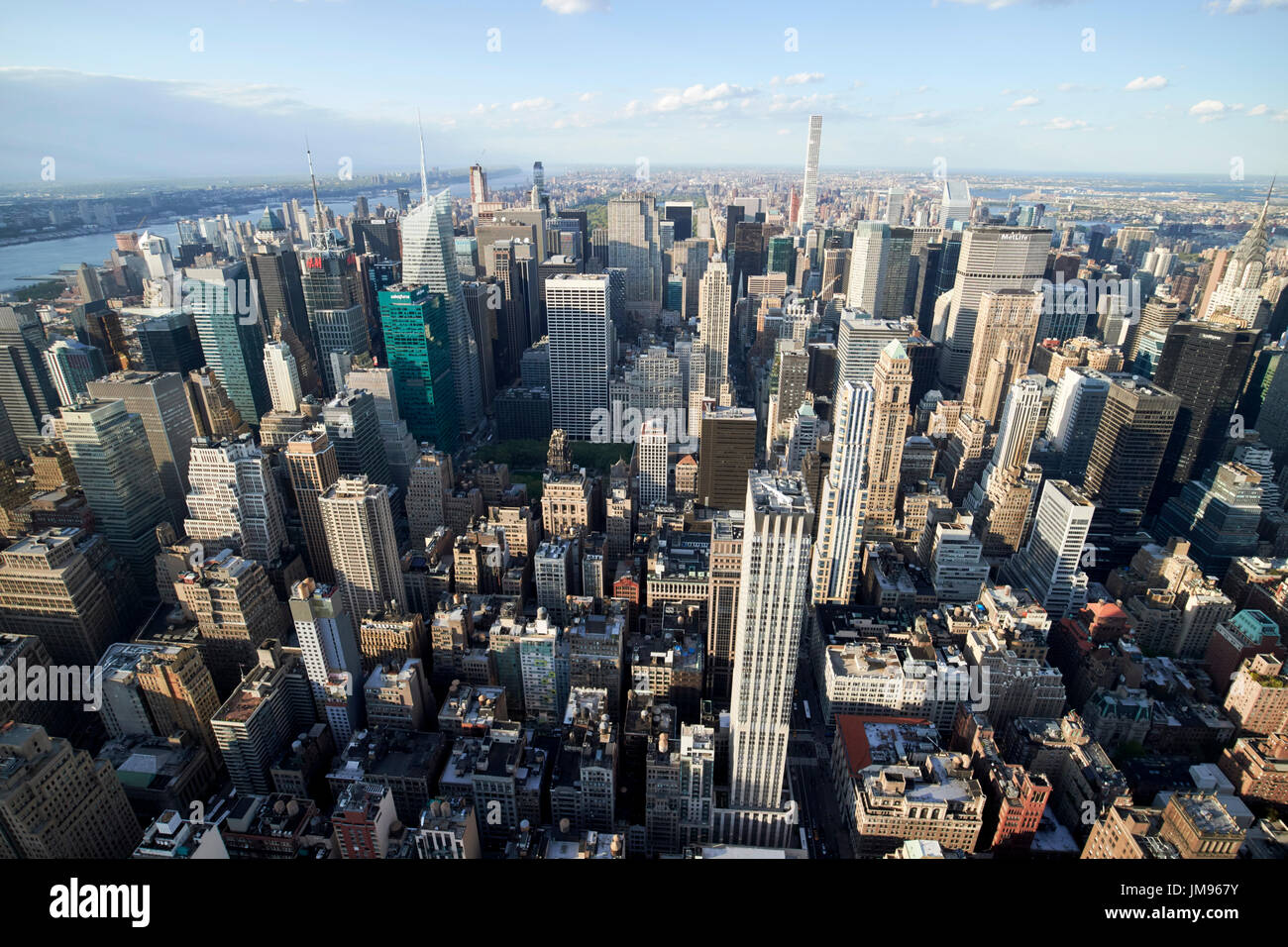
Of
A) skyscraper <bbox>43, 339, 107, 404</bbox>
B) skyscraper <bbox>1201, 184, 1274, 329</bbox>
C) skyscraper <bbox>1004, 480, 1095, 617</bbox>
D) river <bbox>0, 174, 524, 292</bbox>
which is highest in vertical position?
river <bbox>0, 174, 524, 292</bbox>

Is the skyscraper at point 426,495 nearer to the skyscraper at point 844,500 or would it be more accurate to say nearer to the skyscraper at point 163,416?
the skyscraper at point 163,416

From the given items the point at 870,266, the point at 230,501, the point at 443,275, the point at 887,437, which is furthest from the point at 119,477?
the point at 870,266

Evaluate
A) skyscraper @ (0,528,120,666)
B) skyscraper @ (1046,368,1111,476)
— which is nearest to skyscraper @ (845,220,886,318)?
skyscraper @ (1046,368,1111,476)

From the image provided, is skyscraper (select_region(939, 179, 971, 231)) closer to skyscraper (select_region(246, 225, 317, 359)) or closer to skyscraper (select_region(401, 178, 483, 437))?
skyscraper (select_region(401, 178, 483, 437))

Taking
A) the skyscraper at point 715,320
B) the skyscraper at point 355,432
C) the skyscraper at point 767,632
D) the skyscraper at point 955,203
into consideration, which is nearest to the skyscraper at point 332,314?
the skyscraper at point 355,432

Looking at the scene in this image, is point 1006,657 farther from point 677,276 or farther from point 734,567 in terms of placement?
point 677,276
